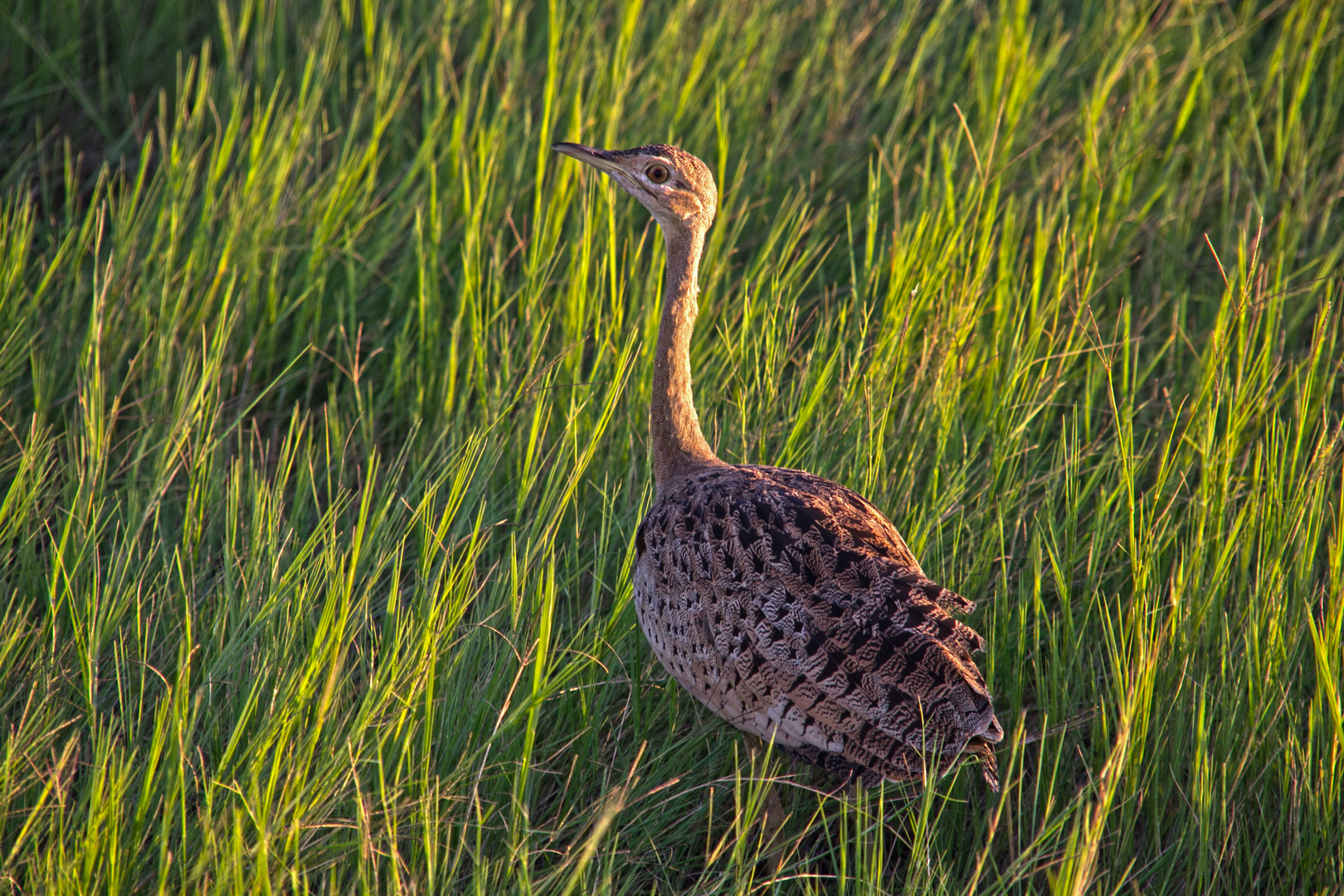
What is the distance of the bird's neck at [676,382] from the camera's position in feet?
10.1

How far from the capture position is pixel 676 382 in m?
3.09

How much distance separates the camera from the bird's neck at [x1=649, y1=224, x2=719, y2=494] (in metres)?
3.07

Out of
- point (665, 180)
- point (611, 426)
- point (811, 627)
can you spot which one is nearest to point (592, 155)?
point (665, 180)

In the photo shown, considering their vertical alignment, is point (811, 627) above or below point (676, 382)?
below

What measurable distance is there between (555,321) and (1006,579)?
5.64 ft

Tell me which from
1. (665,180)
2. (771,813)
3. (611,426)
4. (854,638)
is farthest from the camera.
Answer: (611,426)

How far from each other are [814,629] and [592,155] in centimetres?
145

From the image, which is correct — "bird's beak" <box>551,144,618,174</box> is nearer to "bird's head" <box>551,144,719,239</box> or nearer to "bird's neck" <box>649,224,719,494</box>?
"bird's head" <box>551,144,719,239</box>

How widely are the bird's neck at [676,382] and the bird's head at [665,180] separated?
0.05 metres

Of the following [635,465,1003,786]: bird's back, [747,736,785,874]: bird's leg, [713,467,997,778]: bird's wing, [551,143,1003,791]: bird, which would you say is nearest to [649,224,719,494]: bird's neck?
[551,143,1003,791]: bird

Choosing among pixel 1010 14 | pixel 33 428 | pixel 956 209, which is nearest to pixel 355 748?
pixel 33 428

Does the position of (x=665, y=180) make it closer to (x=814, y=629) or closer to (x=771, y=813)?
(x=814, y=629)

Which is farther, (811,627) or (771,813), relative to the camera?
(771,813)

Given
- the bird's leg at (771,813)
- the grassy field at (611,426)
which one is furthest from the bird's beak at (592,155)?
the bird's leg at (771,813)
